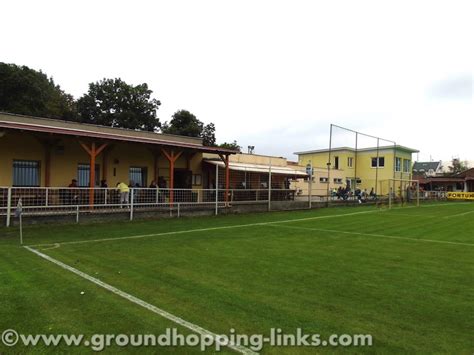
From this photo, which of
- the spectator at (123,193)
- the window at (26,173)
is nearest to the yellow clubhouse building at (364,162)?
the spectator at (123,193)

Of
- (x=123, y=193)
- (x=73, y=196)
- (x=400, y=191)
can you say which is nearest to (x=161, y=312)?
(x=73, y=196)

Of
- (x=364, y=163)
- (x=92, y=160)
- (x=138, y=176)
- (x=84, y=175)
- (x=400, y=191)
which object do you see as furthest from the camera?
(x=364, y=163)

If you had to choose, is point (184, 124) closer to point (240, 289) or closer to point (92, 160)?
point (92, 160)

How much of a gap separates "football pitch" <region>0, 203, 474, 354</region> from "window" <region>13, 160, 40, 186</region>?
5994 mm

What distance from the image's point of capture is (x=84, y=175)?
1869 centimetres

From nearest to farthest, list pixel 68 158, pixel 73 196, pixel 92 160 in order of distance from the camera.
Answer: pixel 73 196 → pixel 92 160 → pixel 68 158

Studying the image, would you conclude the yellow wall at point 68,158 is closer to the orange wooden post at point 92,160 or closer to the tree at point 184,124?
the orange wooden post at point 92,160

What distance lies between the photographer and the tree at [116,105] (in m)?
51.5

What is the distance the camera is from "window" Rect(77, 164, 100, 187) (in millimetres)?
18406

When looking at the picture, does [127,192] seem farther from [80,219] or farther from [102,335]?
[102,335]

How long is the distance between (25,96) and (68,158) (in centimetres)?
3291

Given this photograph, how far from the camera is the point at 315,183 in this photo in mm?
36656

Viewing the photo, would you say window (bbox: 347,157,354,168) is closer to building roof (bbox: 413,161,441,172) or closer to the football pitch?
the football pitch

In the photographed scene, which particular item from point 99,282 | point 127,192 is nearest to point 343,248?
point 99,282
